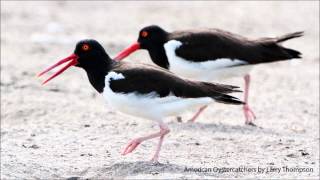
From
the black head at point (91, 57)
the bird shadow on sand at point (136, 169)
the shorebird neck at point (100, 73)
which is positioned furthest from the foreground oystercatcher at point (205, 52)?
the bird shadow on sand at point (136, 169)

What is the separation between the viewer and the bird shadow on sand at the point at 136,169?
7.81 metres

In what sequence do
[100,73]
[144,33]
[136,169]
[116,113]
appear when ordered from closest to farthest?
[136,169] → [100,73] → [144,33] → [116,113]

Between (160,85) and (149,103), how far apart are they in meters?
0.22

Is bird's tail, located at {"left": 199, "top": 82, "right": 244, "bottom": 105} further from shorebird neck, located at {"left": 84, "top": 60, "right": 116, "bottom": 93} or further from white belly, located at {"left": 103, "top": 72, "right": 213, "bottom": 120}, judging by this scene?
shorebird neck, located at {"left": 84, "top": 60, "right": 116, "bottom": 93}

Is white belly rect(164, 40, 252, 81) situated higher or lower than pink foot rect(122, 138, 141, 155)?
higher

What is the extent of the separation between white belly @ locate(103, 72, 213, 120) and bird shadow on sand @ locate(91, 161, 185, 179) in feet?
1.78

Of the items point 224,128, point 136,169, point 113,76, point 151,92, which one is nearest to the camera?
point 136,169

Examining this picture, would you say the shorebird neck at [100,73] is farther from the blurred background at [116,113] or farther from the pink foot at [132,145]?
the blurred background at [116,113]

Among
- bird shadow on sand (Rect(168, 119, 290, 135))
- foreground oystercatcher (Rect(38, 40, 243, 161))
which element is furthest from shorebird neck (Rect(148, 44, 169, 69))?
foreground oystercatcher (Rect(38, 40, 243, 161))

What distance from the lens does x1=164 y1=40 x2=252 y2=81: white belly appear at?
1059 centimetres

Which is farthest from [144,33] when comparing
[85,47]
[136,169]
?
[136,169]

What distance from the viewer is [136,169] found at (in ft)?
26.0

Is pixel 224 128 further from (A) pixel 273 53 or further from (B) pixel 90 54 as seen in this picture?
(B) pixel 90 54

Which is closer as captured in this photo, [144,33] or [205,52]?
[205,52]
